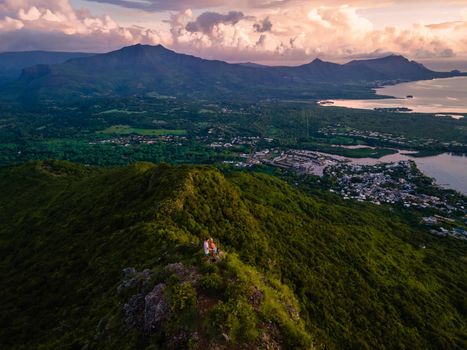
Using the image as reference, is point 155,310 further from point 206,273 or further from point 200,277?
point 206,273

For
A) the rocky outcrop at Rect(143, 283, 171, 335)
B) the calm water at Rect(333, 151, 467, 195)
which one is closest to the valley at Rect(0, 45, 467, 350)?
the rocky outcrop at Rect(143, 283, 171, 335)

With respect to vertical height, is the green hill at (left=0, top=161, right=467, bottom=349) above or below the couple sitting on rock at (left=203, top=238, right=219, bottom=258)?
below

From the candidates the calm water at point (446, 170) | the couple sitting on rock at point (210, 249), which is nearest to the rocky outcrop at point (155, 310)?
the couple sitting on rock at point (210, 249)

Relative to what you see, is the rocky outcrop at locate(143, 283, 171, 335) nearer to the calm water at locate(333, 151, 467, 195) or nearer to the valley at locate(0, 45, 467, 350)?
the valley at locate(0, 45, 467, 350)

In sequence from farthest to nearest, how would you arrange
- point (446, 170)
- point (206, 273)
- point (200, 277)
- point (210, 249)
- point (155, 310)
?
1. point (446, 170)
2. point (210, 249)
3. point (206, 273)
4. point (200, 277)
5. point (155, 310)

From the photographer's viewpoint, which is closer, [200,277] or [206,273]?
[200,277]

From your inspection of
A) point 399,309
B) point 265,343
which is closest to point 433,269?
point 399,309

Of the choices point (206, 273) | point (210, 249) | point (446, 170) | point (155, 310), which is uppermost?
point (206, 273)

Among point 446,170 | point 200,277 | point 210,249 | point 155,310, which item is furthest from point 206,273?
point 446,170
